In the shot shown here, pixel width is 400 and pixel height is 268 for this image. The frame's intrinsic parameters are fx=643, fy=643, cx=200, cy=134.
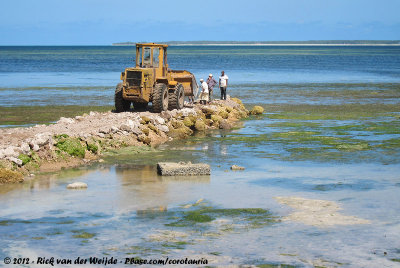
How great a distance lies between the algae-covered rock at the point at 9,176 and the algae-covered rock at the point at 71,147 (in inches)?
97.9

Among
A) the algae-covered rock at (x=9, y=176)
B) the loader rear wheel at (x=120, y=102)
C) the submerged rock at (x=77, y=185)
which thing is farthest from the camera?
the loader rear wheel at (x=120, y=102)

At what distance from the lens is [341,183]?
14.6 meters

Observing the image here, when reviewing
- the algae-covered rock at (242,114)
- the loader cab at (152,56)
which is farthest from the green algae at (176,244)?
the algae-covered rock at (242,114)

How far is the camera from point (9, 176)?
14570 mm

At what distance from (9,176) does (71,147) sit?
2.88 m

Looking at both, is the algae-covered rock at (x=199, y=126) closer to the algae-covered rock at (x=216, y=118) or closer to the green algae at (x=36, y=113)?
the algae-covered rock at (x=216, y=118)

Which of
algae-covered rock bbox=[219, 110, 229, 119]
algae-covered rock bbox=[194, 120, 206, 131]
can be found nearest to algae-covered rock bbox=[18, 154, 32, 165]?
algae-covered rock bbox=[194, 120, 206, 131]

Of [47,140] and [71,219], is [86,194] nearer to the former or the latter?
[71,219]

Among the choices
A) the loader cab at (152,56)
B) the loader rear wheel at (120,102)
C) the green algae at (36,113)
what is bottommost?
the green algae at (36,113)

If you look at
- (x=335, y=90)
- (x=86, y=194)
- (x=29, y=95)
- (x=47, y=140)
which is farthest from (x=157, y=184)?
(x=335, y=90)

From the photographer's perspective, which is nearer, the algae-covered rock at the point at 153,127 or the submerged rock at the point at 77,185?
the submerged rock at the point at 77,185

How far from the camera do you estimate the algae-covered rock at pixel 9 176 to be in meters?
14.5

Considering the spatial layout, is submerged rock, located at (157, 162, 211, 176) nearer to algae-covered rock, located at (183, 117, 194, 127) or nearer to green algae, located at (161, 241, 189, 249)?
green algae, located at (161, 241, 189, 249)

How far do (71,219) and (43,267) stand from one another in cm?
252
